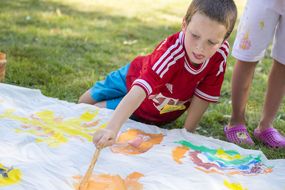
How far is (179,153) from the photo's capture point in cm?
183

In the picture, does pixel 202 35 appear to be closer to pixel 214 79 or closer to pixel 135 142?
pixel 214 79

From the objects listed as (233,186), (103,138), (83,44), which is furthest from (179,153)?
(83,44)

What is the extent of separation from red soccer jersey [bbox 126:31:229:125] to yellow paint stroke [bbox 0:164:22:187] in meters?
0.56

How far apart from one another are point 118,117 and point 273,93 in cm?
88

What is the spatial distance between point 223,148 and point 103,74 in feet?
3.78

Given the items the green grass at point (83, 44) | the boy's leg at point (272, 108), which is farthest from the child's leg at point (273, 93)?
the green grass at point (83, 44)

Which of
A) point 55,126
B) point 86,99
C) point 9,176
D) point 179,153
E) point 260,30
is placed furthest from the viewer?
point 86,99

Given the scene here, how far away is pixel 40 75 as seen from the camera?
2660mm

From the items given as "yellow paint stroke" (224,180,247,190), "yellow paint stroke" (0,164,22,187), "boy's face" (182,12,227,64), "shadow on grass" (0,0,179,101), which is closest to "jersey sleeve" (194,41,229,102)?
"boy's face" (182,12,227,64)

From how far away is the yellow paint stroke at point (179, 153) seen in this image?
1.78 metres

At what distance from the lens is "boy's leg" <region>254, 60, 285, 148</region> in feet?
7.09

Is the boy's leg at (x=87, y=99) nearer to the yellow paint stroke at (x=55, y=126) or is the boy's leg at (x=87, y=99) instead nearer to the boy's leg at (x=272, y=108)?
the yellow paint stroke at (x=55, y=126)

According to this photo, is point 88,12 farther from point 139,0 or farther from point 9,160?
point 9,160

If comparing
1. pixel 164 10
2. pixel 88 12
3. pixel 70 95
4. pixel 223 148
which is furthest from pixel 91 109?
pixel 164 10
